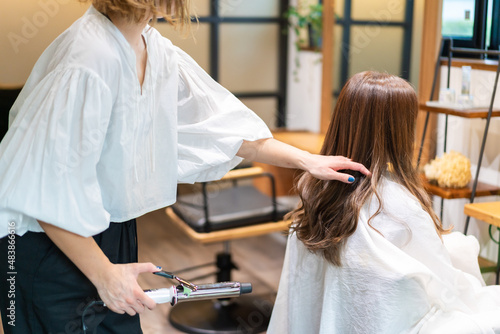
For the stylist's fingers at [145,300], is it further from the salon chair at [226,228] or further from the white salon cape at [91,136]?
the salon chair at [226,228]

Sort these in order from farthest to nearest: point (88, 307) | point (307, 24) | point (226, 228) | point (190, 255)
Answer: point (307, 24) < point (190, 255) < point (226, 228) < point (88, 307)

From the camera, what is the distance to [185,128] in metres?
1.34

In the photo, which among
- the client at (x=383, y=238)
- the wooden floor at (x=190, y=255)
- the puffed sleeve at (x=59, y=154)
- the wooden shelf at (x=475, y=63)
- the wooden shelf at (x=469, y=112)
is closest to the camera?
the puffed sleeve at (x=59, y=154)

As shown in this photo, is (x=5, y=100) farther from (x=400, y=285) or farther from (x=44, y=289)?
(x=400, y=285)

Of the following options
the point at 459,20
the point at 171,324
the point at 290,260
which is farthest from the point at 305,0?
the point at 290,260

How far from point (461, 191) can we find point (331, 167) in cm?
114

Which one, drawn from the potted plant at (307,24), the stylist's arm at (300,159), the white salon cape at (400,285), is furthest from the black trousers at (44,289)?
the potted plant at (307,24)

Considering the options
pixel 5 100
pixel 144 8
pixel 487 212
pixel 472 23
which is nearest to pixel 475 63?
pixel 472 23

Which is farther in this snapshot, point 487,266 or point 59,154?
point 487,266

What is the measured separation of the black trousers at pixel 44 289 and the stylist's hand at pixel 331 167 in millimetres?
463

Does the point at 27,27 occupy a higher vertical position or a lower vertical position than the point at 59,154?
higher

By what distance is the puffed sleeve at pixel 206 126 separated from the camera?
1340 millimetres

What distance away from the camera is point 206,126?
4.42 ft

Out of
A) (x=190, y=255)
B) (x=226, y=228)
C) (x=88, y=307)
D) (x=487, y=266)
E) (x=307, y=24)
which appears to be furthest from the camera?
(x=307, y=24)
